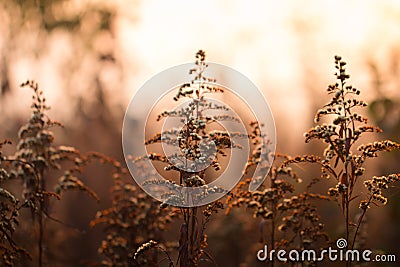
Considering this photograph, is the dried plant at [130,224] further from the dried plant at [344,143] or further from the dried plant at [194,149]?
the dried plant at [344,143]

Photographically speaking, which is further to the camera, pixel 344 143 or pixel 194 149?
pixel 194 149

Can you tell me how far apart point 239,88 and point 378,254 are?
2433 millimetres

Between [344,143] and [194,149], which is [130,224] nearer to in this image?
[194,149]

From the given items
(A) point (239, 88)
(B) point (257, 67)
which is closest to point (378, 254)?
(A) point (239, 88)

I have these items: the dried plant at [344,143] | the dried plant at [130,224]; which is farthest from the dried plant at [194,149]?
the dried plant at [130,224]

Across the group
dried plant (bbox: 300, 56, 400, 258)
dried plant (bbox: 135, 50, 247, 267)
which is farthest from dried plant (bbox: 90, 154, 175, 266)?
dried plant (bbox: 300, 56, 400, 258)

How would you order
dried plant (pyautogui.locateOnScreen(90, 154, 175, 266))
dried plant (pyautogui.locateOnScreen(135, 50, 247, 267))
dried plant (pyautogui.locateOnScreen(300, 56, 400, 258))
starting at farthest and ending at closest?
1. dried plant (pyautogui.locateOnScreen(90, 154, 175, 266))
2. dried plant (pyautogui.locateOnScreen(135, 50, 247, 267))
3. dried plant (pyautogui.locateOnScreen(300, 56, 400, 258))

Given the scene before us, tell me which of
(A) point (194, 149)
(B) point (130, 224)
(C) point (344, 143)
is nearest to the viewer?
(C) point (344, 143)

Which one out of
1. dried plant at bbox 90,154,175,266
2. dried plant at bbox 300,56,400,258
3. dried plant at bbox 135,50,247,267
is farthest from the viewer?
dried plant at bbox 90,154,175,266

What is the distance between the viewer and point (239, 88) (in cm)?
747

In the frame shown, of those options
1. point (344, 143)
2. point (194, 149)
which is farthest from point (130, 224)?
point (344, 143)

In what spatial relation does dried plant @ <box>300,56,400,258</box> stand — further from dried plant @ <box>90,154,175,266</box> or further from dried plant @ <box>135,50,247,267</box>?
dried plant @ <box>90,154,175,266</box>

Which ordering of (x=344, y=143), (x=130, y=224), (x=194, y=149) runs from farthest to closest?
(x=130, y=224)
(x=194, y=149)
(x=344, y=143)

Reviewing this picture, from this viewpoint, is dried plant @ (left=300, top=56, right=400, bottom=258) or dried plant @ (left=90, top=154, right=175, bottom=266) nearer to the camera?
dried plant @ (left=300, top=56, right=400, bottom=258)
